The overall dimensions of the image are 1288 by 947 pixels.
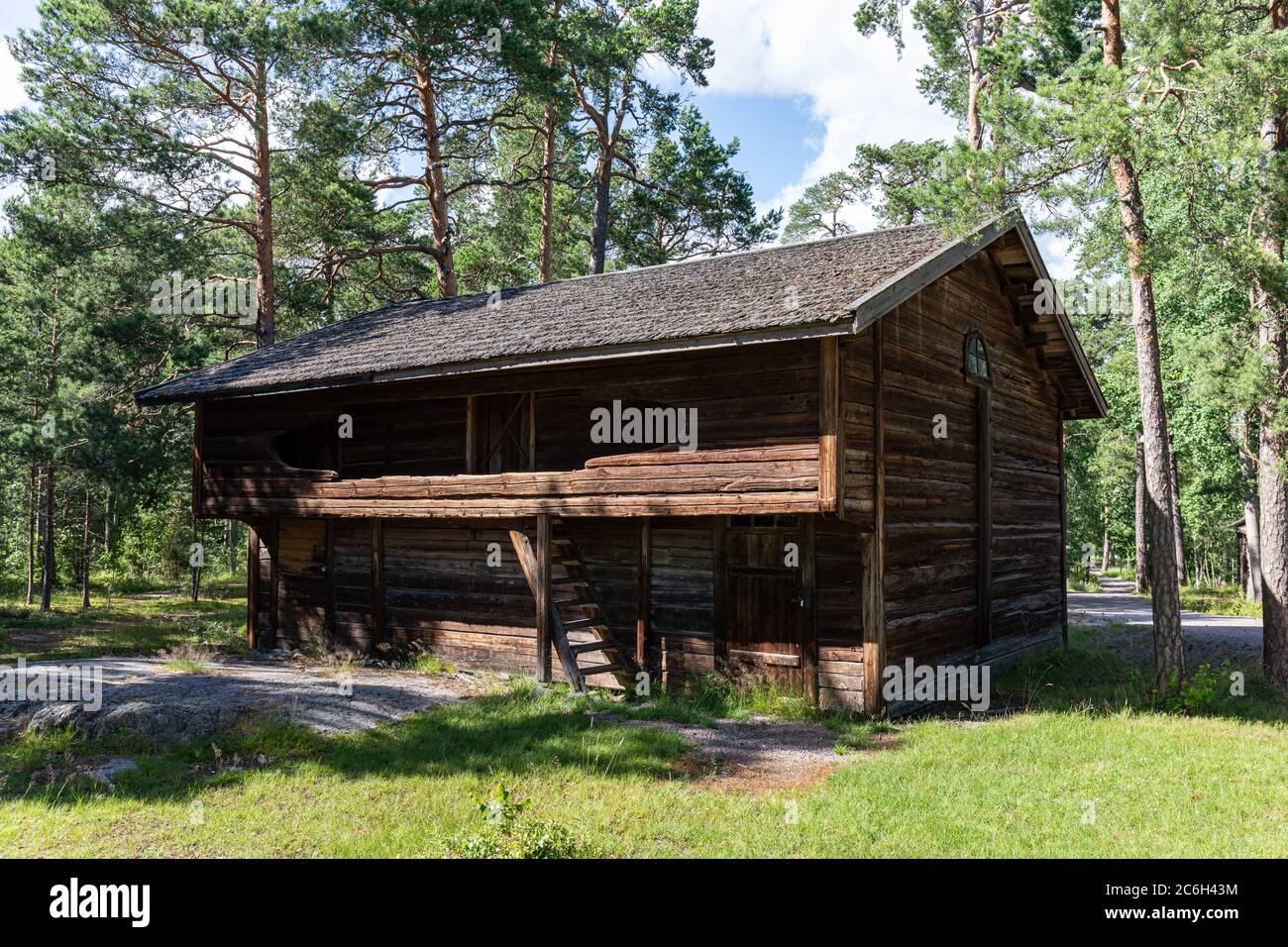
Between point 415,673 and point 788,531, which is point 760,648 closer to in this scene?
point 788,531

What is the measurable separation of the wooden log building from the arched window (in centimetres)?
6

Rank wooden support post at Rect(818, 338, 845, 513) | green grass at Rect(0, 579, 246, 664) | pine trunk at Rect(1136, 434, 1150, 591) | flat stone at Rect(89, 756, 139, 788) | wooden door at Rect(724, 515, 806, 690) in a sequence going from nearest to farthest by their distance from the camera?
flat stone at Rect(89, 756, 139, 788), wooden support post at Rect(818, 338, 845, 513), wooden door at Rect(724, 515, 806, 690), green grass at Rect(0, 579, 246, 664), pine trunk at Rect(1136, 434, 1150, 591)

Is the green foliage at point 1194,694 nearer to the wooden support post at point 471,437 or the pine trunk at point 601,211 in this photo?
the wooden support post at point 471,437

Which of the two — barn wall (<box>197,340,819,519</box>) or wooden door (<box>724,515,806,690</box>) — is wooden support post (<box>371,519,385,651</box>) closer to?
barn wall (<box>197,340,819,519</box>)

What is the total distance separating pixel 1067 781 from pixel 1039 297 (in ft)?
31.7

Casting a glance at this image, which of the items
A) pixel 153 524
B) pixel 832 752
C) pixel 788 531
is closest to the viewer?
pixel 832 752

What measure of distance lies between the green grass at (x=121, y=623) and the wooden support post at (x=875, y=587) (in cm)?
1274

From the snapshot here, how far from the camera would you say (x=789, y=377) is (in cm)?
1097

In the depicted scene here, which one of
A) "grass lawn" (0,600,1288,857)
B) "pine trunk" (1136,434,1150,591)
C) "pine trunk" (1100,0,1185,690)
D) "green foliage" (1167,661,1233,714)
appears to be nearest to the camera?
"grass lawn" (0,600,1288,857)

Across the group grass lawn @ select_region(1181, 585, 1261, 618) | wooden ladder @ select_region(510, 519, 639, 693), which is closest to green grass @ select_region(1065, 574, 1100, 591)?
grass lawn @ select_region(1181, 585, 1261, 618)

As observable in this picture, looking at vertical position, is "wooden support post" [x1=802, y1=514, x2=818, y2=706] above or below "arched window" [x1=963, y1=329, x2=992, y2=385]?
below

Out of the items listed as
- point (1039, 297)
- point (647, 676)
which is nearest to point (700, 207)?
point (1039, 297)

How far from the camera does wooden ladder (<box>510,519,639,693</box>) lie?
12789 mm

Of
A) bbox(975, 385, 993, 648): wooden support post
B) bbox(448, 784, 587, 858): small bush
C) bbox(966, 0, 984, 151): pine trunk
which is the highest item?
bbox(966, 0, 984, 151): pine trunk
